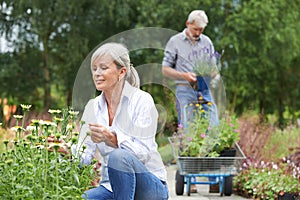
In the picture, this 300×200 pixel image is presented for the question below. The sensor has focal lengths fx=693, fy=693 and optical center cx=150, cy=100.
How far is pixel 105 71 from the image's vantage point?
10.4 feet

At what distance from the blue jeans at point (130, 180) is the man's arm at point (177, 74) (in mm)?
2425

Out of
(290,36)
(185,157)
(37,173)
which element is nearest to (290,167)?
(185,157)

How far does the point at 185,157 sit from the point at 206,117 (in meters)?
0.55

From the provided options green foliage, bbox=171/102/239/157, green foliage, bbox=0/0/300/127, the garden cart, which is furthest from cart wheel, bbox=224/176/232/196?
green foliage, bbox=0/0/300/127

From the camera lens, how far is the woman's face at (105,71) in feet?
10.3

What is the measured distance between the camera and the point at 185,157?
543cm

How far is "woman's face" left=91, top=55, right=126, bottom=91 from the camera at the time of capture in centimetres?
315

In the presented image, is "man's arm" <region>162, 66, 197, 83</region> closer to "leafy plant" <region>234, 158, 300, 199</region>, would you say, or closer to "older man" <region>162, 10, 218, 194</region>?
"older man" <region>162, 10, 218, 194</region>

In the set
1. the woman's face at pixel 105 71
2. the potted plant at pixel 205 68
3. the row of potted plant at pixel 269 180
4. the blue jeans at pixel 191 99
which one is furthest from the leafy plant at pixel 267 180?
the woman's face at pixel 105 71

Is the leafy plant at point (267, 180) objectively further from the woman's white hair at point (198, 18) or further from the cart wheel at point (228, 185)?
the woman's white hair at point (198, 18)

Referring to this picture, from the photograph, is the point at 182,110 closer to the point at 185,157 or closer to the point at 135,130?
the point at 185,157

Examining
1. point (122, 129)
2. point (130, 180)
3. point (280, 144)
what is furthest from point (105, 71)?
point (280, 144)

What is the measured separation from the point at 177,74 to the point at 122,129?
2.65m

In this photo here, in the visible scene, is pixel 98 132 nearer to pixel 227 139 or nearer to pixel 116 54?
pixel 116 54
